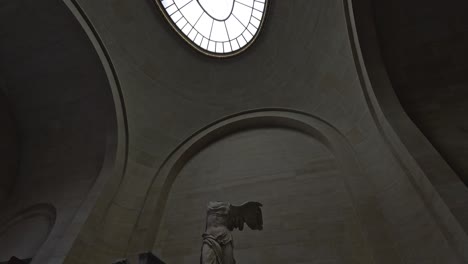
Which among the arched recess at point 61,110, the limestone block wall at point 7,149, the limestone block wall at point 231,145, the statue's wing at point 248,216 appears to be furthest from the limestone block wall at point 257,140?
the limestone block wall at point 7,149

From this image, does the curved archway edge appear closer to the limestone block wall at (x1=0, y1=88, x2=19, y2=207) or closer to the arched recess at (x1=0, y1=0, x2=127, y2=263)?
the arched recess at (x1=0, y1=0, x2=127, y2=263)

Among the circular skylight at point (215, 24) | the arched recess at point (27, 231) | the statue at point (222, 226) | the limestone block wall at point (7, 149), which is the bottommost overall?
the statue at point (222, 226)

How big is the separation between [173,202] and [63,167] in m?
3.25

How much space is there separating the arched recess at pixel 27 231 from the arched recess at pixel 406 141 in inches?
290

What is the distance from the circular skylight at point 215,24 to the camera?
8227 mm

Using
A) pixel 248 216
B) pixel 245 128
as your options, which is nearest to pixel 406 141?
pixel 248 216

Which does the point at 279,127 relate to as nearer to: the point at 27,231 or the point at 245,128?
the point at 245,128

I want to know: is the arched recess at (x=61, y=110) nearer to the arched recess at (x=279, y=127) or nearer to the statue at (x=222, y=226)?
the arched recess at (x=279, y=127)

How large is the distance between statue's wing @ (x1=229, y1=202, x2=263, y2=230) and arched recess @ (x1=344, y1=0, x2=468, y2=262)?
2457 mm

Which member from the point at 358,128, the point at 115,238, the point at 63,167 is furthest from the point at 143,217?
the point at 358,128

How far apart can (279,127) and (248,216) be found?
4.14m

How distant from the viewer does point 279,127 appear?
25.2ft

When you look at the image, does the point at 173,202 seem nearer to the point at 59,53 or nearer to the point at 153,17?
the point at 59,53

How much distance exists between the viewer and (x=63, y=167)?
7.32 metres
